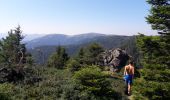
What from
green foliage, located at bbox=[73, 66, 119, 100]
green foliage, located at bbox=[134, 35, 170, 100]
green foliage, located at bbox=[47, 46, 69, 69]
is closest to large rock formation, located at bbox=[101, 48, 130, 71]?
green foliage, located at bbox=[47, 46, 69, 69]

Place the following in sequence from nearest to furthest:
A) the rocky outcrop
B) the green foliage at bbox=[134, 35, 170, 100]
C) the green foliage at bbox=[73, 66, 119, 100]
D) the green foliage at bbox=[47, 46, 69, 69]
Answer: the green foliage at bbox=[134, 35, 170, 100]
the green foliage at bbox=[73, 66, 119, 100]
the rocky outcrop
the green foliage at bbox=[47, 46, 69, 69]

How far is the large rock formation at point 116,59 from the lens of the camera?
220 feet

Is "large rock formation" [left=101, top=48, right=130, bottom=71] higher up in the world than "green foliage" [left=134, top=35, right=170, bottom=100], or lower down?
lower down

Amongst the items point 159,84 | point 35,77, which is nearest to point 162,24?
point 159,84

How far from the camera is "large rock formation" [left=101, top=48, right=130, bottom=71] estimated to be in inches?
2643

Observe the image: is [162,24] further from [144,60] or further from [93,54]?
[93,54]

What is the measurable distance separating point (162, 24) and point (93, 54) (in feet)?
137

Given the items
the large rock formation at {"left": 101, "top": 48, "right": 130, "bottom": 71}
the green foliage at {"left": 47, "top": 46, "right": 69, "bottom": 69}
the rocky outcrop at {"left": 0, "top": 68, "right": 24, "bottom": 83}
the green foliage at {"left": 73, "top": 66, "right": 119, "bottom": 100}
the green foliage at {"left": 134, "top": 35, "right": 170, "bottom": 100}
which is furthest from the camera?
the green foliage at {"left": 47, "top": 46, "right": 69, "bottom": 69}

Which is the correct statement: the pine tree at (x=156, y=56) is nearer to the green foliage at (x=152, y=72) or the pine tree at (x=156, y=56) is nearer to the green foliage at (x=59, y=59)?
the green foliage at (x=152, y=72)

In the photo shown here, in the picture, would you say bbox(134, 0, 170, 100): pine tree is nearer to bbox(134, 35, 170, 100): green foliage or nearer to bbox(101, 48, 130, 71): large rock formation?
bbox(134, 35, 170, 100): green foliage

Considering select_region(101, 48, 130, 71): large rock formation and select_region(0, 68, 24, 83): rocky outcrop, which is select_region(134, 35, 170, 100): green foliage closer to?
select_region(0, 68, 24, 83): rocky outcrop

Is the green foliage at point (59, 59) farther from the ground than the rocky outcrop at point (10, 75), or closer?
closer

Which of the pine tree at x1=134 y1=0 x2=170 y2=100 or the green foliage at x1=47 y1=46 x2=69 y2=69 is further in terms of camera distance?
the green foliage at x1=47 y1=46 x2=69 y2=69

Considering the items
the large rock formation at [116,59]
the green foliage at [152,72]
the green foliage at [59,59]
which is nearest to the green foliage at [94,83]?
the green foliage at [152,72]
